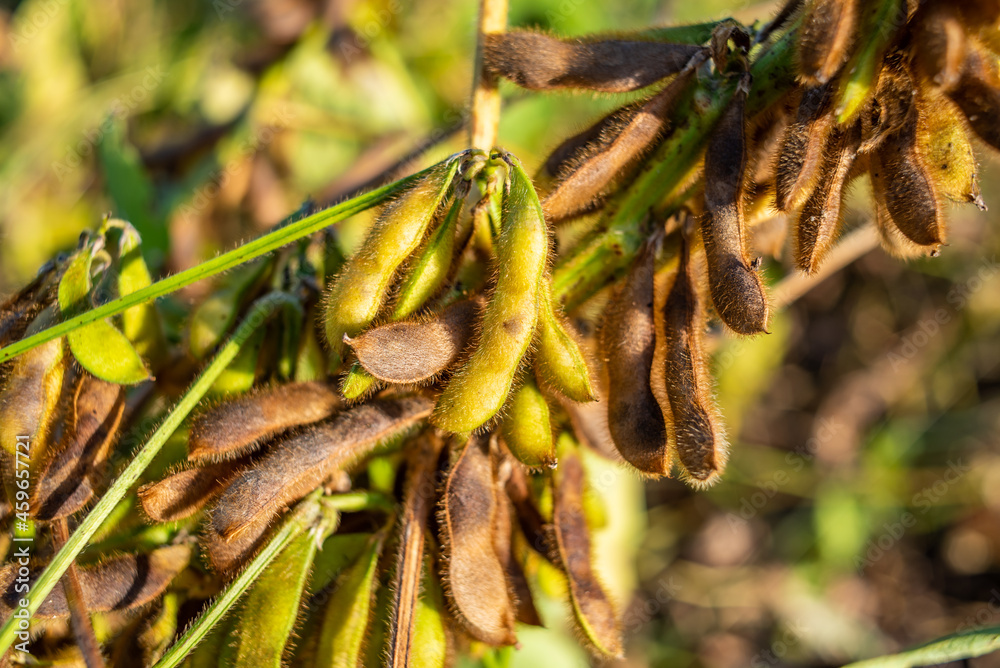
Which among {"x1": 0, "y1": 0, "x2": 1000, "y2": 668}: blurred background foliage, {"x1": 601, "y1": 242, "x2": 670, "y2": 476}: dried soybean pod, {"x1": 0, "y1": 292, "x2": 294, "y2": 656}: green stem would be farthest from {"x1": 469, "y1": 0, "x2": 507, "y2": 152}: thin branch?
{"x1": 0, "y1": 0, "x2": 1000, "y2": 668}: blurred background foliage

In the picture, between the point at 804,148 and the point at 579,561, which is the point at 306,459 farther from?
the point at 804,148

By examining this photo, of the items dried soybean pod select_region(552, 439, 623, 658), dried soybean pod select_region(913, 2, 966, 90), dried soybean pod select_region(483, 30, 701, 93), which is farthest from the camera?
dried soybean pod select_region(552, 439, 623, 658)

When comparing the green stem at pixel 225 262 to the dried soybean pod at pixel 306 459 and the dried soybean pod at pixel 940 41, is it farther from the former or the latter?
the dried soybean pod at pixel 940 41

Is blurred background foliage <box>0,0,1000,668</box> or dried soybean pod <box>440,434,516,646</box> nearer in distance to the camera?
dried soybean pod <box>440,434,516,646</box>

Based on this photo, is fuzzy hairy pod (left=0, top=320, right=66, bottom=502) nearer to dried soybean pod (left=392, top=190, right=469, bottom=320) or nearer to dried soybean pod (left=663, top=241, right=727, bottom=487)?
dried soybean pod (left=392, top=190, right=469, bottom=320)

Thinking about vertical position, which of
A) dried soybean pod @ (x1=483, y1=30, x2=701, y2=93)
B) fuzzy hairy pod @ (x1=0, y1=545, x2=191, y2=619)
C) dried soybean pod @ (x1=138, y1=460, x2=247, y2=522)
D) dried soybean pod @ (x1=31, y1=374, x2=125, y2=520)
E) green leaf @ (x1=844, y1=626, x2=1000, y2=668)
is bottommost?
green leaf @ (x1=844, y1=626, x2=1000, y2=668)

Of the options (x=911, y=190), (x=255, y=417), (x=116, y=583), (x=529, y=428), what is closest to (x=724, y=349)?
(x=911, y=190)

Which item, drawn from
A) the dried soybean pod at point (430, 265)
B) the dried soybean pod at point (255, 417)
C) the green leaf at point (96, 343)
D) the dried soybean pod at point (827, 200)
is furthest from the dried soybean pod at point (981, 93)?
the green leaf at point (96, 343)

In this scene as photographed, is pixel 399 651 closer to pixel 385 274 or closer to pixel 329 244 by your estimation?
pixel 385 274
